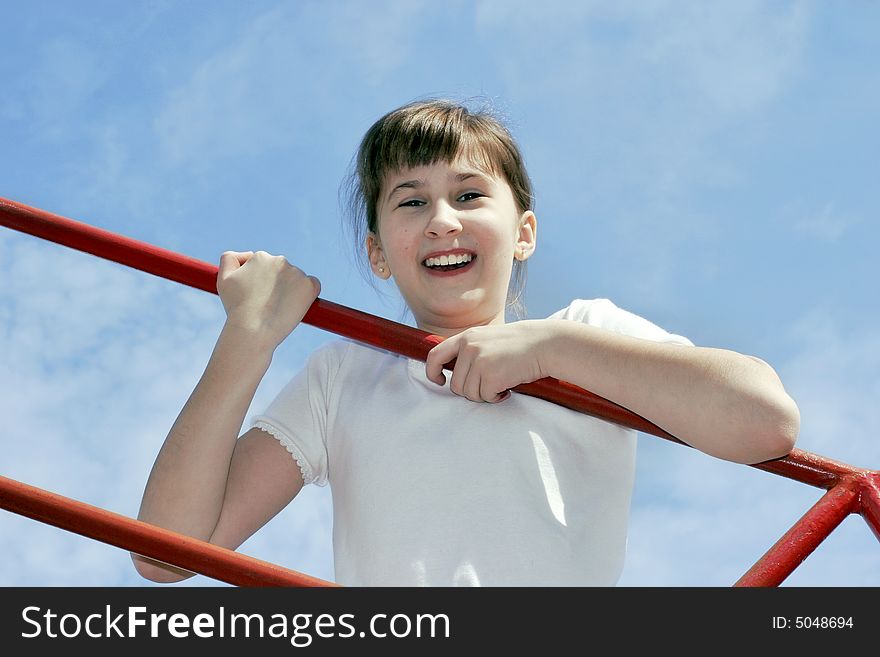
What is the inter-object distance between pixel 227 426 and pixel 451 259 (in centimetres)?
35

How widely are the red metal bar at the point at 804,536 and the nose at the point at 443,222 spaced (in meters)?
0.52

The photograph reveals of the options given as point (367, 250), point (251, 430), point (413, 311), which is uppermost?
point (367, 250)

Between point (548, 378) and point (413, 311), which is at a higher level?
point (413, 311)

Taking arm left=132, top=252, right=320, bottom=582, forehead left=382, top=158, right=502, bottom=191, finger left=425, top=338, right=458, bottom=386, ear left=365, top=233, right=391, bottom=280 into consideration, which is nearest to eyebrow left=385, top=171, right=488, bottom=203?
forehead left=382, top=158, right=502, bottom=191

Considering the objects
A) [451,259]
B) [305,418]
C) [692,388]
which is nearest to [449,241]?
[451,259]

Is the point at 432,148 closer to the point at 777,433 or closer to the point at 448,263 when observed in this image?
the point at 448,263

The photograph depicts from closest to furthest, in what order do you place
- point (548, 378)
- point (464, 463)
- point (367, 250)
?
point (548, 378) < point (464, 463) < point (367, 250)

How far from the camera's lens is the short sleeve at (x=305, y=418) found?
49.4 inches

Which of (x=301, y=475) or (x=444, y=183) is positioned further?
(x=444, y=183)

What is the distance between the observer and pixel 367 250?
60.5 inches

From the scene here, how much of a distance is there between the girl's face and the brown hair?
2 cm
